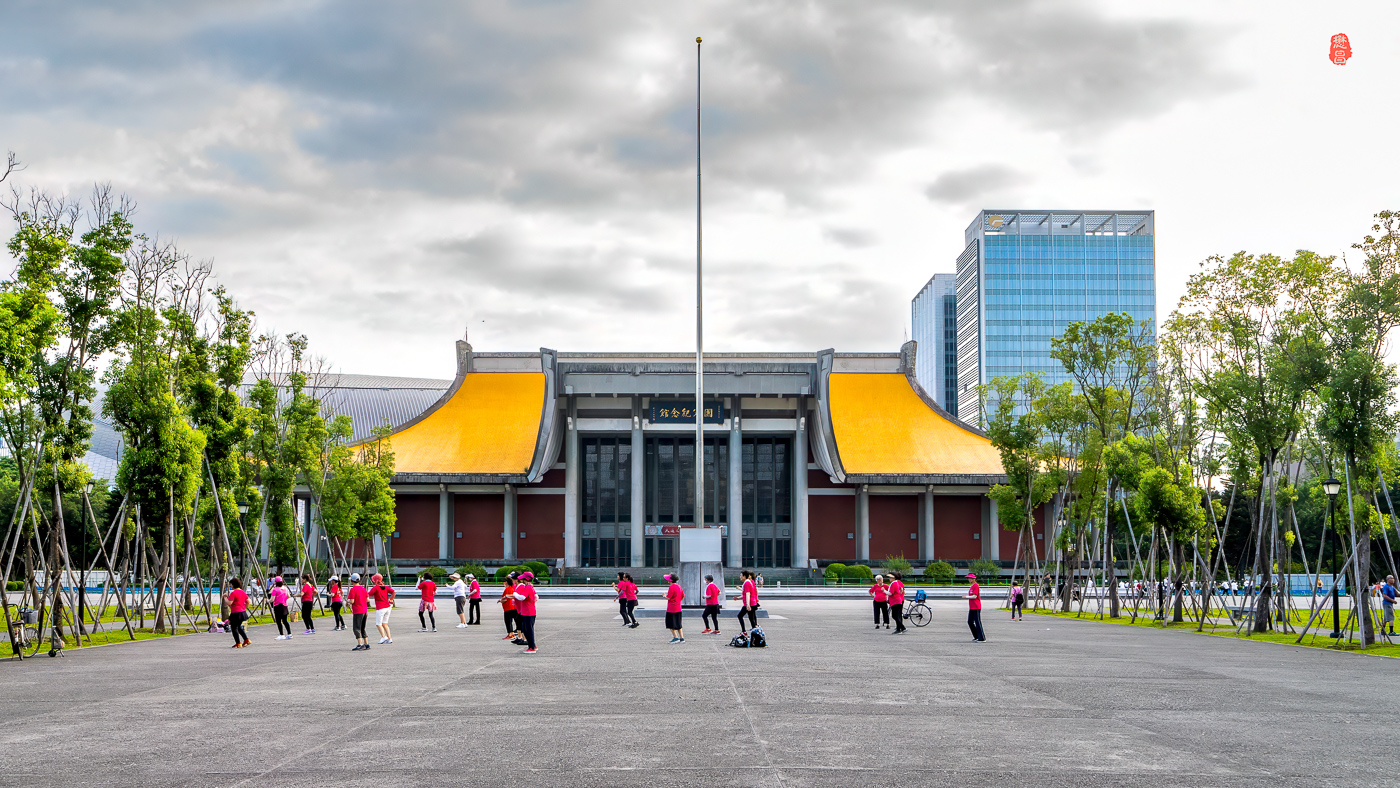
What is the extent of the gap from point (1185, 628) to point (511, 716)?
24556mm

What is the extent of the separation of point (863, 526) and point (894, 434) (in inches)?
240

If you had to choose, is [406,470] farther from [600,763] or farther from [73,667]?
[600,763]

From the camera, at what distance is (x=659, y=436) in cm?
6644

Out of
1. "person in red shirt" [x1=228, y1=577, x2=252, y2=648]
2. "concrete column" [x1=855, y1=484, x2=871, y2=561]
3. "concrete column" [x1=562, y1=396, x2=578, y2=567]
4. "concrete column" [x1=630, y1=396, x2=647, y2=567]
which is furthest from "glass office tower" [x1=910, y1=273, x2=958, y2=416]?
"person in red shirt" [x1=228, y1=577, x2=252, y2=648]

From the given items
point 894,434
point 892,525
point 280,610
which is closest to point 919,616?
point 280,610

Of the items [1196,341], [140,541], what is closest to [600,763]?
[140,541]

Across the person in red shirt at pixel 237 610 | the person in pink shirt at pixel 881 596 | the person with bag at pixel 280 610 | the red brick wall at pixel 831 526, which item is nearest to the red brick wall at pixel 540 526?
the red brick wall at pixel 831 526

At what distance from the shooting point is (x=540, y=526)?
2591 inches

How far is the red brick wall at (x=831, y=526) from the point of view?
215 feet

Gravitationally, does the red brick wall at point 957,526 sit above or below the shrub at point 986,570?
above

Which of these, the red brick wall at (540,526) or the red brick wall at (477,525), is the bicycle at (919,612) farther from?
the red brick wall at (477,525)

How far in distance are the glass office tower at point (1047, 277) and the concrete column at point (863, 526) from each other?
8521cm

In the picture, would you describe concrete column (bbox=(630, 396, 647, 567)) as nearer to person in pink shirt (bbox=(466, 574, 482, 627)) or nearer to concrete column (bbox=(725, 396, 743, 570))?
concrete column (bbox=(725, 396, 743, 570))

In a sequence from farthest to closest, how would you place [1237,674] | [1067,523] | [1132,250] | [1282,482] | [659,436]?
[1132,250]
[659,436]
[1067,523]
[1282,482]
[1237,674]
